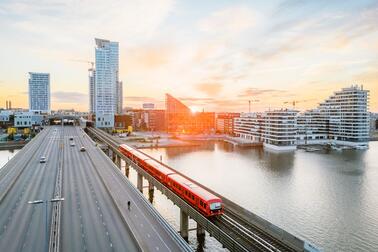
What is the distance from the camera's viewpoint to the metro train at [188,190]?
108ft

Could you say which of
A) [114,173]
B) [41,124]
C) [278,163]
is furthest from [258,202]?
[41,124]

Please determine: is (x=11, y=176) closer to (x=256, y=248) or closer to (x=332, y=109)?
(x=256, y=248)

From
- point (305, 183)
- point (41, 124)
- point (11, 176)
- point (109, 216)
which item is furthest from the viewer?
point (41, 124)

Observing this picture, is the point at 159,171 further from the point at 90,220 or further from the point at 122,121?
the point at 122,121

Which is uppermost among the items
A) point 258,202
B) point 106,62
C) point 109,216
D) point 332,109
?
point 106,62

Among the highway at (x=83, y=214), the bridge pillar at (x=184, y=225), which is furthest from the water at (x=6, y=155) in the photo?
the bridge pillar at (x=184, y=225)

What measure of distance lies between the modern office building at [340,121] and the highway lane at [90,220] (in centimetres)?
11570

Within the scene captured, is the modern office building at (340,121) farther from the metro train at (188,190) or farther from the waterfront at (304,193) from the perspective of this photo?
the metro train at (188,190)

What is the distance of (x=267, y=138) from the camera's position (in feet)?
416

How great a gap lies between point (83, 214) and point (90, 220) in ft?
7.07

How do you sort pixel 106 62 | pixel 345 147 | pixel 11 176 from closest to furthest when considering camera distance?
pixel 11 176, pixel 345 147, pixel 106 62

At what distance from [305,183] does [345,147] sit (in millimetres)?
78751

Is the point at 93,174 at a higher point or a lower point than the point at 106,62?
lower

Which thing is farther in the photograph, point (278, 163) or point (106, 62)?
point (106, 62)
